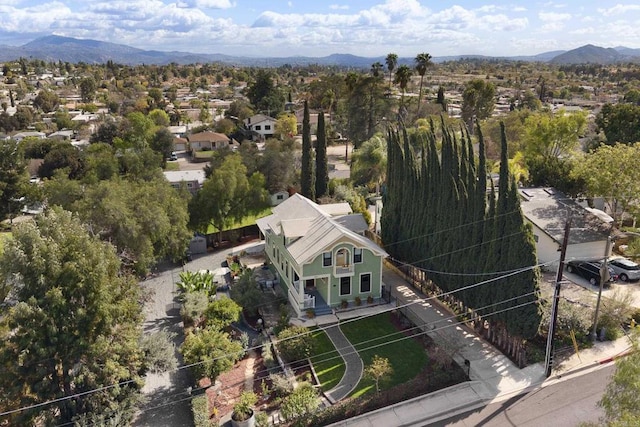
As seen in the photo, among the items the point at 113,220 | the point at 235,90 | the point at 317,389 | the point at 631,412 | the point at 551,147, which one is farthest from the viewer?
the point at 235,90

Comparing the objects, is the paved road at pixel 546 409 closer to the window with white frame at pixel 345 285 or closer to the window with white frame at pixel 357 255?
the window with white frame at pixel 345 285

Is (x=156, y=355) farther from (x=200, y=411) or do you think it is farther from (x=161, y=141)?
(x=161, y=141)

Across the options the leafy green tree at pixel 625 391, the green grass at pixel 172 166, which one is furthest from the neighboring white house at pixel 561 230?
the green grass at pixel 172 166

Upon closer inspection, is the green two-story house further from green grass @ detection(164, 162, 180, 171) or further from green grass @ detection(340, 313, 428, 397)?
green grass @ detection(164, 162, 180, 171)

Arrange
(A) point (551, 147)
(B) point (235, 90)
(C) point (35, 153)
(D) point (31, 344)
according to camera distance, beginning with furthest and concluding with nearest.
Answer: (B) point (235, 90), (C) point (35, 153), (A) point (551, 147), (D) point (31, 344)

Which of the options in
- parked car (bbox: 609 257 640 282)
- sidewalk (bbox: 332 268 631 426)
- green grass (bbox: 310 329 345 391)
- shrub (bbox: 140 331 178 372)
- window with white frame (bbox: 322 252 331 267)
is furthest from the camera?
parked car (bbox: 609 257 640 282)

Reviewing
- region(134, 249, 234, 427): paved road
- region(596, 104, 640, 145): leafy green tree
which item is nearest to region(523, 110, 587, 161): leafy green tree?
region(596, 104, 640, 145): leafy green tree

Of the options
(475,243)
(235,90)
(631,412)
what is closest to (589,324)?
(475,243)

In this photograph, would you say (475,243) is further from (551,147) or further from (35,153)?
(35,153)
